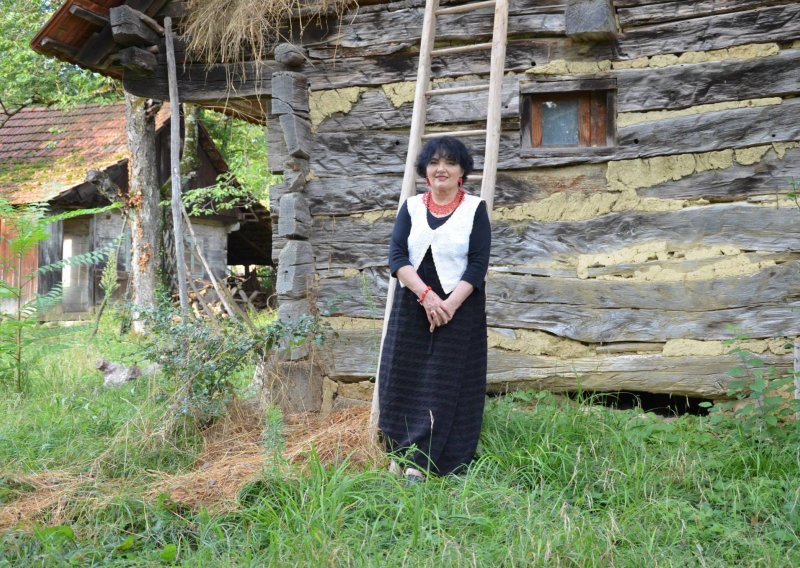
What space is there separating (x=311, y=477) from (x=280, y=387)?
5.72 ft

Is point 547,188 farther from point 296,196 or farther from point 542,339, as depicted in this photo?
point 296,196

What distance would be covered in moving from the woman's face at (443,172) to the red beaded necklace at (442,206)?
2.7 inches

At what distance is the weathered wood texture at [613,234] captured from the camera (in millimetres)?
4480

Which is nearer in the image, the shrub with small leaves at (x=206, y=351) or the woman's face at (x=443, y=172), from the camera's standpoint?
the woman's face at (x=443, y=172)

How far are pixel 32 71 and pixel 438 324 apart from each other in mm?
10375

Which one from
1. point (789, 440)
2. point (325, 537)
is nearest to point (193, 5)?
point (325, 537)

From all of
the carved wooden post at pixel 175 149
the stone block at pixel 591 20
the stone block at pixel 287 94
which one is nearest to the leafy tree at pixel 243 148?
the carved wooden post at pixel 175 149

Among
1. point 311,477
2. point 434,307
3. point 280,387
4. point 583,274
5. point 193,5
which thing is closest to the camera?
point 311,477

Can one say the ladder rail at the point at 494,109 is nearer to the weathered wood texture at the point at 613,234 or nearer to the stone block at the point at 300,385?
the weathered wood texture at the point at 613,234

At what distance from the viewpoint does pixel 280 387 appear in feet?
17.3

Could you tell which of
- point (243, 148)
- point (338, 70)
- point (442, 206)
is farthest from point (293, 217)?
point (243, 148)

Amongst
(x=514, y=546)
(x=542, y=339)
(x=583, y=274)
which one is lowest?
(x=514, y=546)

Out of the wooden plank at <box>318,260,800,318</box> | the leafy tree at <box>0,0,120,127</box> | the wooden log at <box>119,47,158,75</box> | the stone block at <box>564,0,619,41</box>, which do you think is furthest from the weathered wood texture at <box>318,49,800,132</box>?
the leafy tree at <box>0,0,120,127</box>

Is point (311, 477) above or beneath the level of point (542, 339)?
beneath
